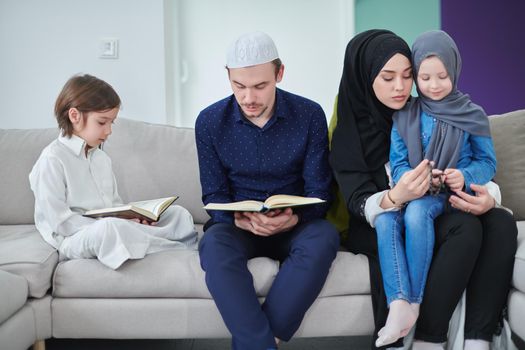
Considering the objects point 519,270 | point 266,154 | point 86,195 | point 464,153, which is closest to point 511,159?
point 464,153

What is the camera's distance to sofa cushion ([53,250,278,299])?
5.27 feet

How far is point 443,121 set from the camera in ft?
5.49

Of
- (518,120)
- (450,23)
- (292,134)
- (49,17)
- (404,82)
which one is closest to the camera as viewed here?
(404,82)

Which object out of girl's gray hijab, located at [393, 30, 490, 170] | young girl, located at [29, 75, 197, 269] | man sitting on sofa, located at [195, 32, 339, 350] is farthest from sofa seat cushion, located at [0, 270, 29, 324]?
girl's gray hijab, located at [393, 30, 490, 170]

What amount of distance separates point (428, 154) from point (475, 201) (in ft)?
0.68

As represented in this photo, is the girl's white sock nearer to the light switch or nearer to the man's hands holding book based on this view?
the man's hands holding book

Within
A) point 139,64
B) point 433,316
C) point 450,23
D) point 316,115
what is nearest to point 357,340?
point 433,316

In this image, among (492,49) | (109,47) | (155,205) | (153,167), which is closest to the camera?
(155,205)

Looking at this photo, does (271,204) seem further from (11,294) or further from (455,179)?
(11,294)

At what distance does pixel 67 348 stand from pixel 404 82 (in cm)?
145

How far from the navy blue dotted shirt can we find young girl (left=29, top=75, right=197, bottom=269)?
0.21 metres

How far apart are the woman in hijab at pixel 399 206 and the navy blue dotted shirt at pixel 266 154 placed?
0.08 meters

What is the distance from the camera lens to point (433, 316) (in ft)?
4.89

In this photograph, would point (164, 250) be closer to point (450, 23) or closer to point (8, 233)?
point (8, 233)
